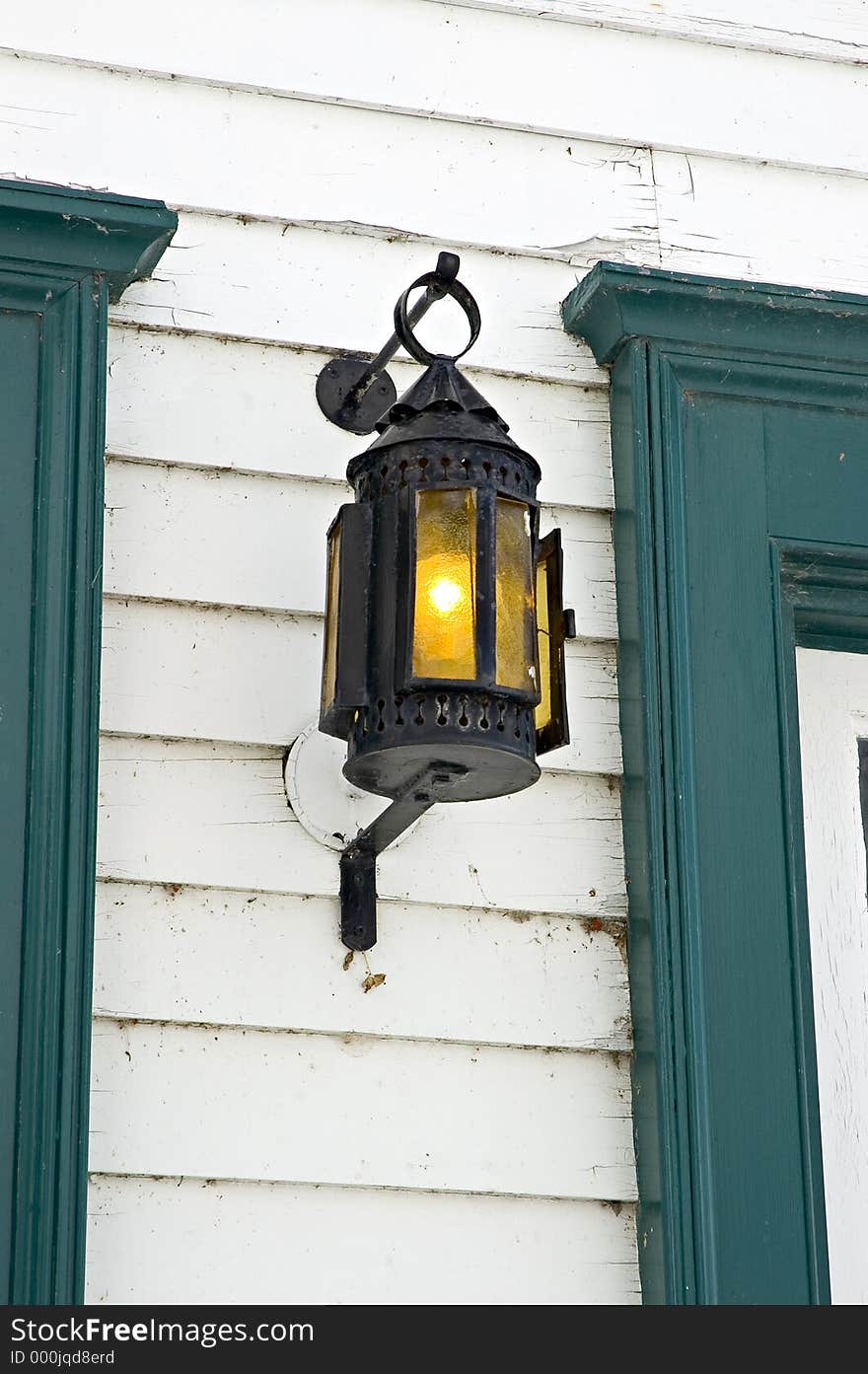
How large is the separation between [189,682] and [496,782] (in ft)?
1.61

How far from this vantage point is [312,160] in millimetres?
2793

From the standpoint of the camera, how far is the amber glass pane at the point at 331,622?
228cm

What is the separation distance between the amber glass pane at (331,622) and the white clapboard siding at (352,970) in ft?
1.10

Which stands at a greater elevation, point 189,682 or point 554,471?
point 554,471

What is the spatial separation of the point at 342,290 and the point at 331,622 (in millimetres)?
642

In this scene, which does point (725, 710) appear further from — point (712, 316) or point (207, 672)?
point (207, 672)

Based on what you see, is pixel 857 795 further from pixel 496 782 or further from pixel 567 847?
pixel 496 782

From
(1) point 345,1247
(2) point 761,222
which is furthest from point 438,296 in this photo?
(1) point 345,1247

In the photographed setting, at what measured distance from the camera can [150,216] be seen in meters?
2.56

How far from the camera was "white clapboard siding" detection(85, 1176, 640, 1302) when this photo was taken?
7.65 feet

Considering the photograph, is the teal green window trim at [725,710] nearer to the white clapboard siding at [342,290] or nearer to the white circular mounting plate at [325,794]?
the white clapboard siding at [342,290]

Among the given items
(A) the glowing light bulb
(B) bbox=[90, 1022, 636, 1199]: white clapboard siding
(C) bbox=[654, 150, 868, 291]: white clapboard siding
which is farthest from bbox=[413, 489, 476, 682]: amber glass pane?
(C) bbox=[654, 150, 868, 291]: white clapboard siding

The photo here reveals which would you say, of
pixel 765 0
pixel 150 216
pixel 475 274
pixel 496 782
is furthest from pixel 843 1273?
pixel 765 0

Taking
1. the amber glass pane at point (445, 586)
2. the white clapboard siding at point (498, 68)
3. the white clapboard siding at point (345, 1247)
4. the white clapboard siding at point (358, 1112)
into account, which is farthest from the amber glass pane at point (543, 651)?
the white clapboard siding at point (498, 68)
